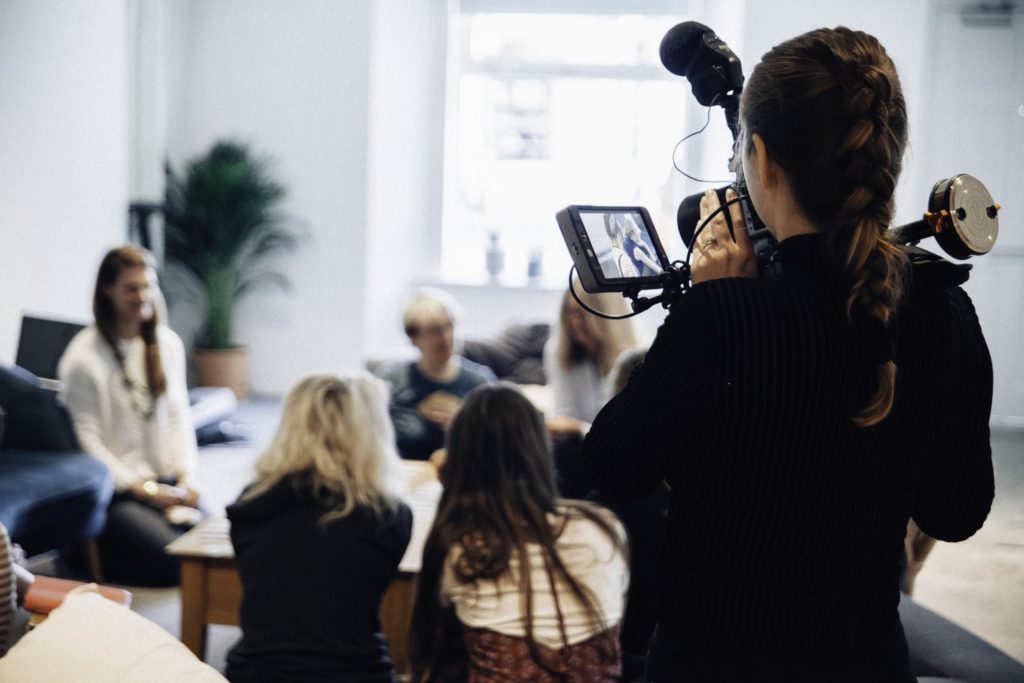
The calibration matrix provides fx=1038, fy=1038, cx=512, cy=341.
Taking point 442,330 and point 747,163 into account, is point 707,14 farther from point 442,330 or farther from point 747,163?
point 747,163

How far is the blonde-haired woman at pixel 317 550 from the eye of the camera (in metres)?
2.04

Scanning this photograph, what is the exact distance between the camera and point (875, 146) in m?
0.87

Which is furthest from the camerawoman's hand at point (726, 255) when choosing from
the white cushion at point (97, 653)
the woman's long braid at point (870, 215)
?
the white cushion at point (97, 653)

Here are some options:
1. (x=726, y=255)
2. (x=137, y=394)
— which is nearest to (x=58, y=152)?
(x=137, y=394)

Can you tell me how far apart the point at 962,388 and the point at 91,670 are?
34.3 inches

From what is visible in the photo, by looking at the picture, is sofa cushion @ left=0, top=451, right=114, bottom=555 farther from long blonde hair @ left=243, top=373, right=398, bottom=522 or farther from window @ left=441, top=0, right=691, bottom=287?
window @ left=441, top=0, right=691, bottom=287

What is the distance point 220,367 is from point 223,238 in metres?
0.84

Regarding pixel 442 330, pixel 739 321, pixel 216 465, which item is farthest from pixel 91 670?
pixel 216 465

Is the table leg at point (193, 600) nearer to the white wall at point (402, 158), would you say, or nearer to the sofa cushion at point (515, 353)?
the sofa cushion at point (515, 353)

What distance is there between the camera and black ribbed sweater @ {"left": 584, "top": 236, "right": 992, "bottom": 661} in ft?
2.82

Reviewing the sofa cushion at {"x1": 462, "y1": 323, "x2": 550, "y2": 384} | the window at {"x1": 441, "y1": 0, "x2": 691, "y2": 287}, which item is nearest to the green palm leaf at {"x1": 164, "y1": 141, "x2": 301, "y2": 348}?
the window at {"x1": 441, "y1": 0, "x2": 691, "y2": 287}

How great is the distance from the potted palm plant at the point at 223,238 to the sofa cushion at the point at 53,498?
3.15m

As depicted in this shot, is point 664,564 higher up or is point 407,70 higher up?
point 407,70

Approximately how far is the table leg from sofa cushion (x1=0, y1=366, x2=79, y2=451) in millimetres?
1290
